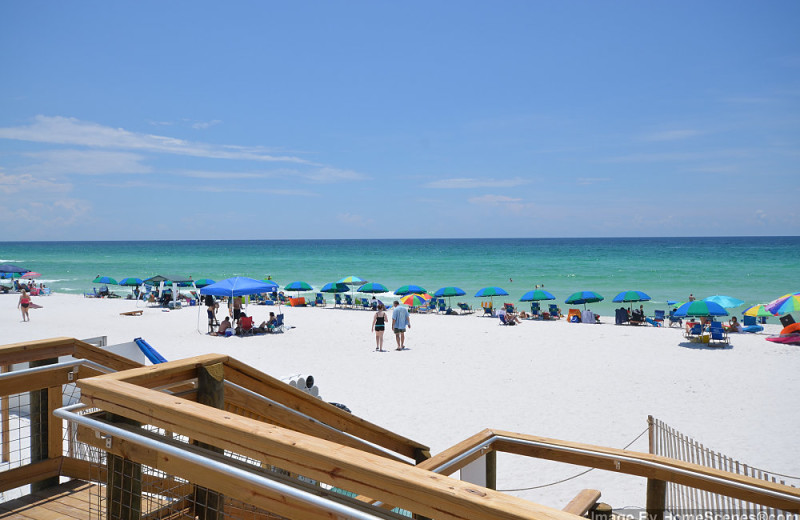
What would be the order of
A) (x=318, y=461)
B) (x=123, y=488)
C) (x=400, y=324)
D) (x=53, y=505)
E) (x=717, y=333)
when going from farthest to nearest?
(x=717, y=333), (x=400, y=324), (x=53, y=505), (x=123, y=488), (x=318, y=461)

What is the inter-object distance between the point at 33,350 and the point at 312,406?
1.91 meters

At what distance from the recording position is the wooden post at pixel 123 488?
1.65 meters

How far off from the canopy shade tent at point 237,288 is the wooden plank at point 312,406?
1431cm

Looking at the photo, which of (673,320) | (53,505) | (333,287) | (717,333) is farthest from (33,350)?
(333,287)

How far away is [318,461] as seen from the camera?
1216 mm

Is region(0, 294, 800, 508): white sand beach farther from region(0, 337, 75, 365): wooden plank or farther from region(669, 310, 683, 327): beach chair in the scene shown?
region(0, 337, 75, 365): wooden plank

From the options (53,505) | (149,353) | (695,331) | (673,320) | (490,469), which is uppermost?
(490,469)

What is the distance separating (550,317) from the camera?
76.5ft

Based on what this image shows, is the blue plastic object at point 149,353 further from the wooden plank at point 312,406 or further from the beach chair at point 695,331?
the beach chair at point 695,331

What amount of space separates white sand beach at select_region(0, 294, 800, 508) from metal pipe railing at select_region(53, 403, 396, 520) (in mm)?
5485

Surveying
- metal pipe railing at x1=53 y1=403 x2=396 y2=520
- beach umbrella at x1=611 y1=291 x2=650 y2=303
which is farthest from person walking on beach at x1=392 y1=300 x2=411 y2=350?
metal pipe railing at x1=53 y1=403 x2=396 y2=520

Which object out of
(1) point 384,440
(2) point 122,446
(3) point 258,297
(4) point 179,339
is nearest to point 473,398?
(1) point 384,440

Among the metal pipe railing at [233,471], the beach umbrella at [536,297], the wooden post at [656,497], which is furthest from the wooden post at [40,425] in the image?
the beach umbrella at [536,297]

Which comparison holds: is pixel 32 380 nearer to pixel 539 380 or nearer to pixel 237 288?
pixel 539 380
